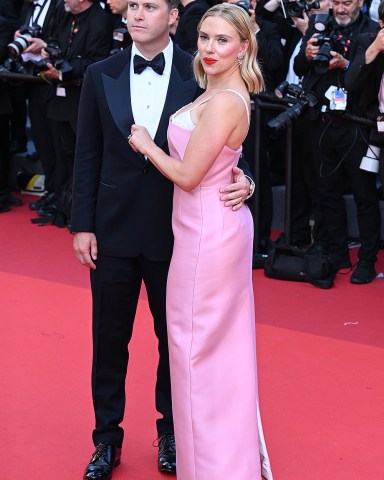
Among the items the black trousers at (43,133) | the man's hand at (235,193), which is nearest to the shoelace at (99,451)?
the man's hand at (235,193)

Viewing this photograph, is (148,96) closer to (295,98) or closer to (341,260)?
(295,98)

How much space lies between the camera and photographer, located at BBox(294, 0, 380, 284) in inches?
244

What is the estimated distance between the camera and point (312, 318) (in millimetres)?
5633

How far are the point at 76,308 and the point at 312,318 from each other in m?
1.35

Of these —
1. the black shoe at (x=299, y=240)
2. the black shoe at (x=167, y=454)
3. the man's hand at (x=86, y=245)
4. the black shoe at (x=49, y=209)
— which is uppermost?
the man's hand at (x=86, y=245)

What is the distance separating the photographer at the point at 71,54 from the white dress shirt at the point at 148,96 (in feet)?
12.4

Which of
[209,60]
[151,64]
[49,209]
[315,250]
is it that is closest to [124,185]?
[151,64]

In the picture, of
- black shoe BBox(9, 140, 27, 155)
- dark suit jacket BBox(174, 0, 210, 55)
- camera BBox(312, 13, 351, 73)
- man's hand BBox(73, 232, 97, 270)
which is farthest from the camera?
black shoe BBox(9, 140, 27, 155)

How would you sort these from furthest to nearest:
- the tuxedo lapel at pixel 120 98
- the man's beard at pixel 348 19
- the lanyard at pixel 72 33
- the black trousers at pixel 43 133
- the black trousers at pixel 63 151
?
the black trousers at pixel 43 133, the black trousers at pixel 63 151, the lanyard at pixel 72 33, the man's beard at pixel 348 19, the tuxedo lapel at pixel 120 98

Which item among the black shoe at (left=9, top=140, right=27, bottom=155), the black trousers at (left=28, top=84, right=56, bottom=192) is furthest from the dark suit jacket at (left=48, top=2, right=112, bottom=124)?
the black shoe at (left=9, top=140, right=27, bottom=155)

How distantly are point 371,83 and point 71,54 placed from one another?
2.44 metres

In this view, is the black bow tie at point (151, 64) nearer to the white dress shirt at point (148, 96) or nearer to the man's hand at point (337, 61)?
the white dress shirt at point (148, 96)

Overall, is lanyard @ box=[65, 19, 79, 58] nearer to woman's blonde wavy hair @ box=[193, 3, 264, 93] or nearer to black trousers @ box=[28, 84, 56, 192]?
black trousers @ box=[28, 84, 56, 192]

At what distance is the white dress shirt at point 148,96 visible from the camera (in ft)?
11.5
